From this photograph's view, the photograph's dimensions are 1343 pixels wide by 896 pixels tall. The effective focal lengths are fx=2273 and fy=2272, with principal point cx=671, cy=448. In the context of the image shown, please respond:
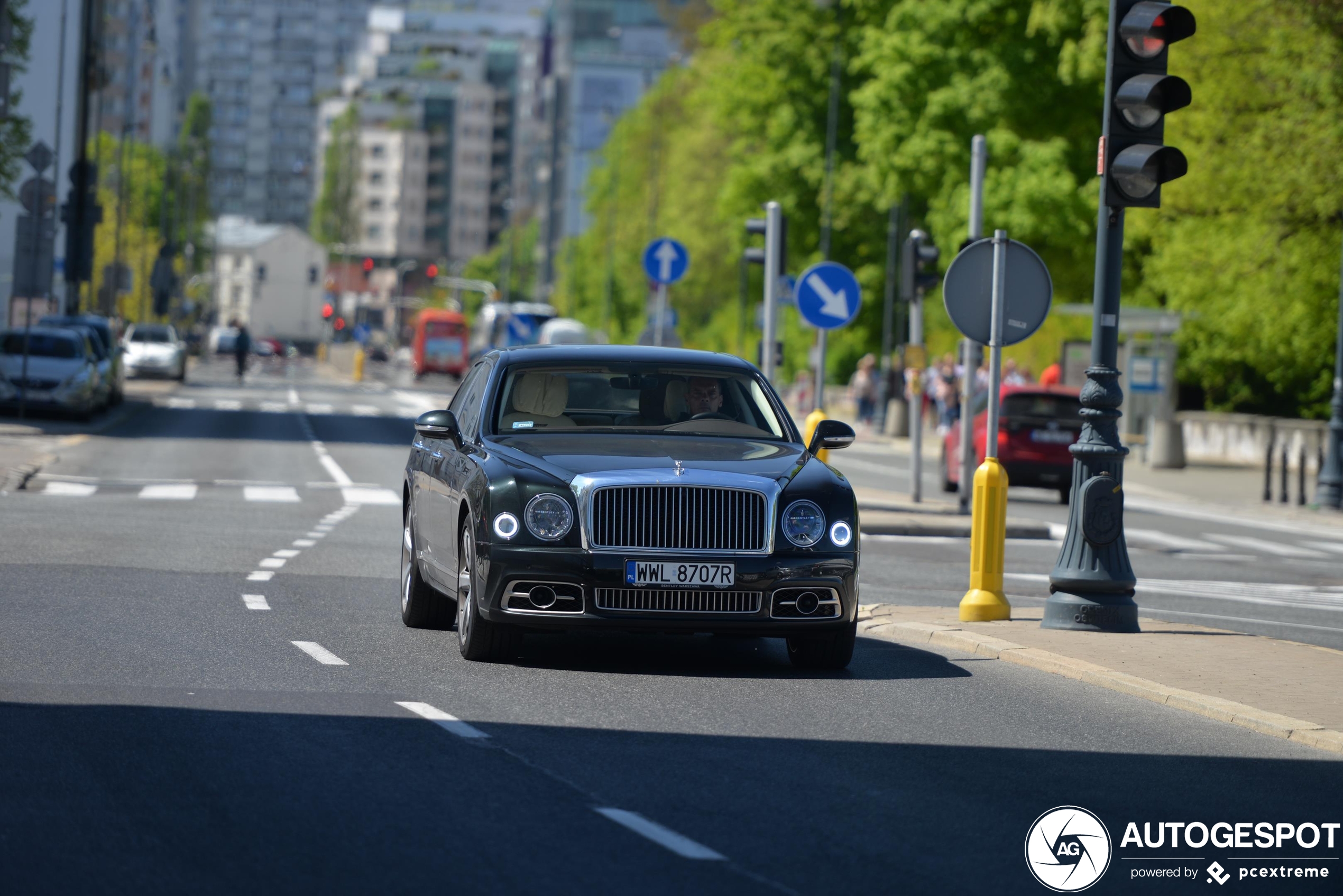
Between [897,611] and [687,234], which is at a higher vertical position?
[687,234]

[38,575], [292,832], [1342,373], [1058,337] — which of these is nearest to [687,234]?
[1058,337]

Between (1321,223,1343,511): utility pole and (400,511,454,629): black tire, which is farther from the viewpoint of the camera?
(1321,223,1343,511): utility pole

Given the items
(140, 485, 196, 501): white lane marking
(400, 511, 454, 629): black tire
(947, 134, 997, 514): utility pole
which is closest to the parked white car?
(140, 485, 196, 501): white lane marking

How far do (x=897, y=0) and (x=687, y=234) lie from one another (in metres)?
35.2

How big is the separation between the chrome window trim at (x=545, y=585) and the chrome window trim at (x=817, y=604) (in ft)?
2.91

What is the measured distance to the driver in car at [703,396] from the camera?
39.1 ft

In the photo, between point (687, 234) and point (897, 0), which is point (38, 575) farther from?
point (687, 234)

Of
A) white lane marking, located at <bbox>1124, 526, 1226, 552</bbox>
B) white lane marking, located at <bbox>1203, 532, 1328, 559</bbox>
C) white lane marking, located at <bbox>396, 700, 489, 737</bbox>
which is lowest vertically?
white lane marking, located at <bbox>1203, 532, 1328, 559</bbox>

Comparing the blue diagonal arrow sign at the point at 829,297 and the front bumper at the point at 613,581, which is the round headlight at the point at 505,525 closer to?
the front bumper at the point at 613,581

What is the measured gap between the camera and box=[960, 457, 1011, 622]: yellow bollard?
44.5 feet

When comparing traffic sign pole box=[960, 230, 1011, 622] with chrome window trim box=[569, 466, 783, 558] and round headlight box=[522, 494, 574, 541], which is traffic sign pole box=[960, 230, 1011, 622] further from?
round headlight box=[522, 494, 574, 541]

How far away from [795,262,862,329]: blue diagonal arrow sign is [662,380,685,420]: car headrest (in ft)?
36.9

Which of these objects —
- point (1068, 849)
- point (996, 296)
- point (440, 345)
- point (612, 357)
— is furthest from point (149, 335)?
point (1068, 849)

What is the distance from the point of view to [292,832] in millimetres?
6668
